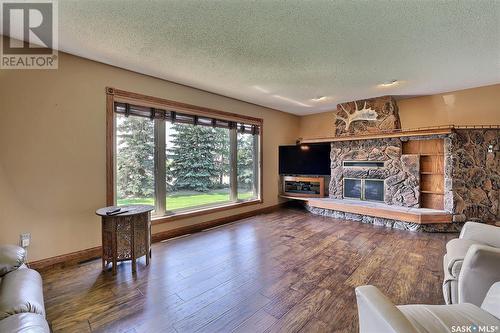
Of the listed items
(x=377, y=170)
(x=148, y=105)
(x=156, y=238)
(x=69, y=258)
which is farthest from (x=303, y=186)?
(x=69, y=258)

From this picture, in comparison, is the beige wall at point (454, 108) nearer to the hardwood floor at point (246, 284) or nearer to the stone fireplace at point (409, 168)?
the stone fireplace at point (409, 168)

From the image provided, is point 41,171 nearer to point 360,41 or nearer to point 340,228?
point 360,41

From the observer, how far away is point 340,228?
4.09m

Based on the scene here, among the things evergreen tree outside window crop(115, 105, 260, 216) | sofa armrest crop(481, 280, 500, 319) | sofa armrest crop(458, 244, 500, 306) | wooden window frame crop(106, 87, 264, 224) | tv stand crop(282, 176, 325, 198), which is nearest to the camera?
sofa armrest crop(481, 280, 500, 319)

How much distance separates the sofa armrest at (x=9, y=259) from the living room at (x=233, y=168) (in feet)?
0.04

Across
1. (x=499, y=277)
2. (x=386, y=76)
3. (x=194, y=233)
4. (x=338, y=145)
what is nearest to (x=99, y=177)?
(x=194, y=233)

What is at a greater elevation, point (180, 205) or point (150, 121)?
point (150, 121)

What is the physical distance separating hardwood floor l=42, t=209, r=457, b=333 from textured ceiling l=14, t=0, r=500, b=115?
2.53 m

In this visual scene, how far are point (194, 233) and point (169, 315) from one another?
6.88ft

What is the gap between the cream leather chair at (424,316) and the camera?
93cm

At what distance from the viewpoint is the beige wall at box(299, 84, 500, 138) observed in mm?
3873

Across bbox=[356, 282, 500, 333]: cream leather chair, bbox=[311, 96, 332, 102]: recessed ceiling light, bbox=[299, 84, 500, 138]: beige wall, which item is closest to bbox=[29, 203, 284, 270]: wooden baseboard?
bbox=[311, 96, 332, 102]: recessed ceiling light

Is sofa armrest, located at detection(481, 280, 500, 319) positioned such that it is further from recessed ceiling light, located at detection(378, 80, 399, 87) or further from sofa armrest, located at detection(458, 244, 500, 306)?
recessed ceiling light, located at detection(378, 80, 399, 87)

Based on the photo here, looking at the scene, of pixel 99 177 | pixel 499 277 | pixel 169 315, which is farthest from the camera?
pixel 99 177
